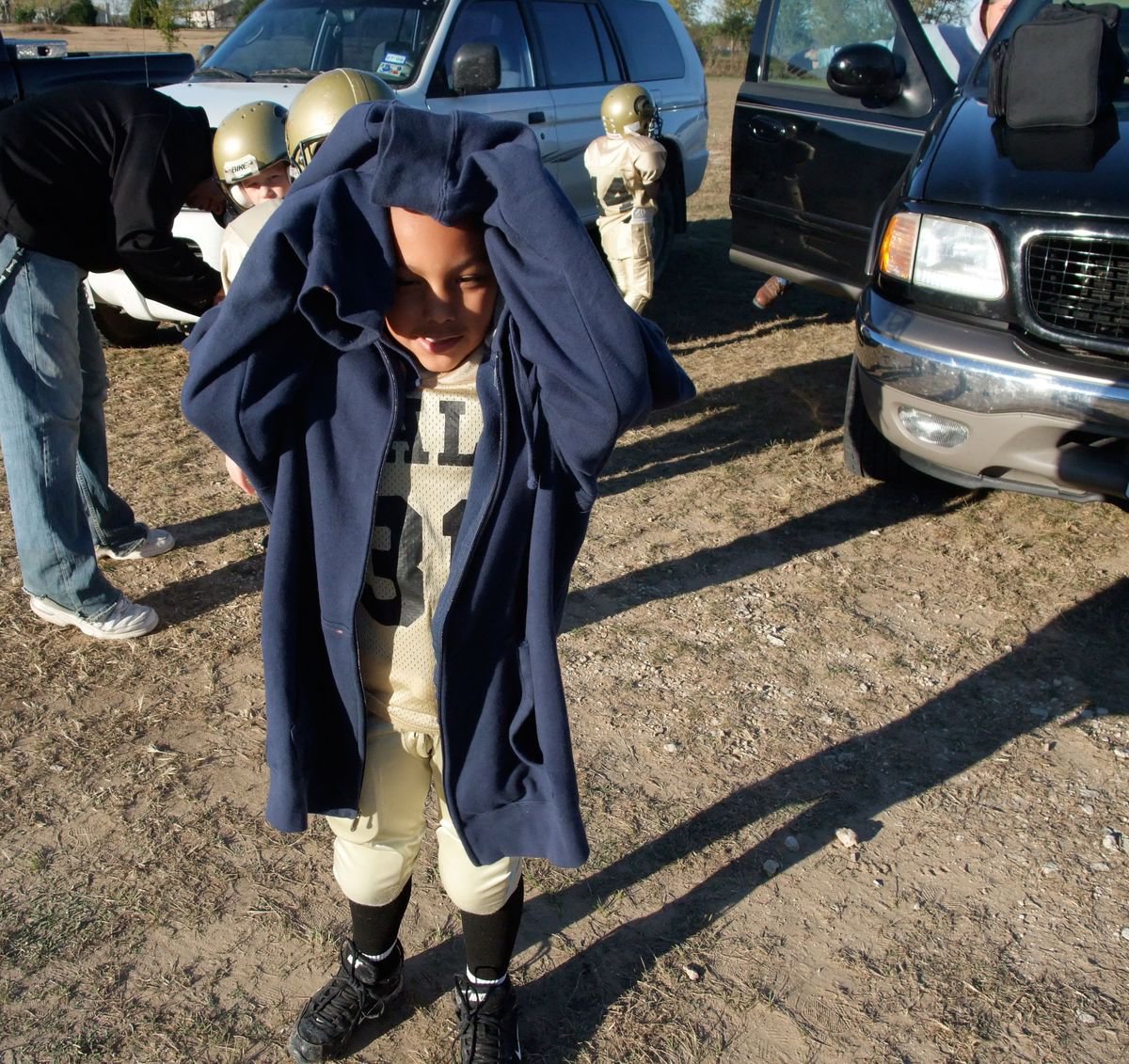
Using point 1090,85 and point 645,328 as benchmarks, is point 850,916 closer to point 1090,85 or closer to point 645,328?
point 645,328

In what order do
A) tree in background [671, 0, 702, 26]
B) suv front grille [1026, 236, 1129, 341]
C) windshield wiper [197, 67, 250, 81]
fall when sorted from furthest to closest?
tree in background [671, 0, 702, 26]
windshield wiper [197, 67, 250, 81]
suv front grille [1026, 236, 1129, 341]

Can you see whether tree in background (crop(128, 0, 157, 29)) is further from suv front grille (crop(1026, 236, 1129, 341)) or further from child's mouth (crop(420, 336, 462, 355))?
child's mouth (crop(420, 336, 462, 355))

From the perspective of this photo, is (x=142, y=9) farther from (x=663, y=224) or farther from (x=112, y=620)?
(x=112, y=620)

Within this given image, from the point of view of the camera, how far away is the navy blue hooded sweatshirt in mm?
1472

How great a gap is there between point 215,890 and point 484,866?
39.4 inches

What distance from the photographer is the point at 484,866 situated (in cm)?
195

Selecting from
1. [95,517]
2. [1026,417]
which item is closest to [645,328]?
[1026,417]

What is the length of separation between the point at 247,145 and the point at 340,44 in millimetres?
3562

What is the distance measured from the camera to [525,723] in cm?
185

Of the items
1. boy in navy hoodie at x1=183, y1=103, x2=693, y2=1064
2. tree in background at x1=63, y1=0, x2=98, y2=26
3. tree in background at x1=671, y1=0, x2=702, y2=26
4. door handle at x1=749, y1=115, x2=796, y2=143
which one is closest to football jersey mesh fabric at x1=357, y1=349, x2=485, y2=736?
boy in navy hoodie at x1=183, y1=103, x2=693, y2=1064

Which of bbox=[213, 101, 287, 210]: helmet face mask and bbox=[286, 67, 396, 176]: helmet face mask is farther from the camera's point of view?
bbox=[213, 101, 287, 210]: helmet face mask

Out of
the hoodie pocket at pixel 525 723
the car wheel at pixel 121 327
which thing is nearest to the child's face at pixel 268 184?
the hoodie pocket at pixel 525 723

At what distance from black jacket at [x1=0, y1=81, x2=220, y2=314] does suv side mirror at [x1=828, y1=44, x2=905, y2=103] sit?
289cm

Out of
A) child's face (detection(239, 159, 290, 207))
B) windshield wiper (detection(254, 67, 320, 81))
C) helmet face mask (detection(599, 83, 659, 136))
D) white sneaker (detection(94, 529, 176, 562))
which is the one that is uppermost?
child's face (detection(239, 159, 290, 207))
